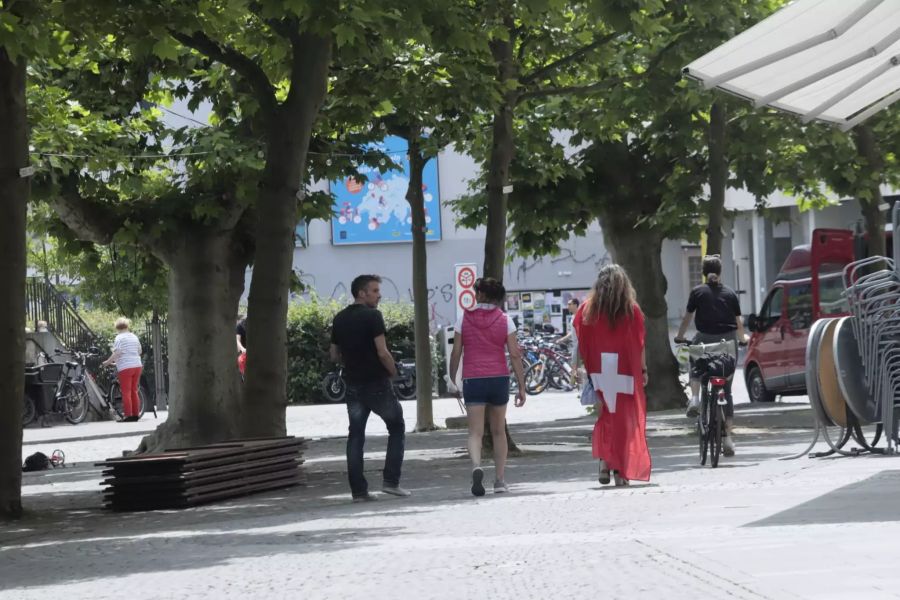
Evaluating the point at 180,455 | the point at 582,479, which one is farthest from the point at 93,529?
the point at 582,479

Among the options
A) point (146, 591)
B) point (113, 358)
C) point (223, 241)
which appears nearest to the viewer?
point (146, 591)

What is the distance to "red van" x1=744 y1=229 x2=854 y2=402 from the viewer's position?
2870 centimetres

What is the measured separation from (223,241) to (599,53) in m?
5.81

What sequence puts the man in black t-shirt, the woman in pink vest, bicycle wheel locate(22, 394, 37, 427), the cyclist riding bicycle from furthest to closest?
bicycle wheel locate(22, 394, 37, 427) → the cyclist riding bicycle → the man in black t-shirt → the woman in pink vest

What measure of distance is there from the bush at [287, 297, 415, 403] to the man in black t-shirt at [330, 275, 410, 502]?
26.5m

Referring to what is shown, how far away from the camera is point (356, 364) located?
14164 mm

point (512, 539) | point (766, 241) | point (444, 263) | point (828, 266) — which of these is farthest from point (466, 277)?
point (444, 263)

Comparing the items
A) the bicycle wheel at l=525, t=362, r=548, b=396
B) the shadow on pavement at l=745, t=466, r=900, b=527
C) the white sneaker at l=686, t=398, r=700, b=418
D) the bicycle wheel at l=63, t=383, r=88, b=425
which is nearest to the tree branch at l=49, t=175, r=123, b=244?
the white sneaker at l=686, t=398, r=700, b=418

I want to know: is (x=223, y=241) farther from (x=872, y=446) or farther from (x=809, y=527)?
(x=809, y=527)

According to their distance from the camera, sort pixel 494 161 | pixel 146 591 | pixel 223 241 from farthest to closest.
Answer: pixel 223 241 → pixel 494 161 → pixel 146 591

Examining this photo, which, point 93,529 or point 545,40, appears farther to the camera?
point 545,40

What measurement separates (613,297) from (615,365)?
549 mm

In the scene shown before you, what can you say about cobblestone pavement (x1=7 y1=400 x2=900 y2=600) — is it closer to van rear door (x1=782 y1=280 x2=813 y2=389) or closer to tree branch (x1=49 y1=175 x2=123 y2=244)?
tree branch (x1=49 y1=175 x2=123 y2=244)

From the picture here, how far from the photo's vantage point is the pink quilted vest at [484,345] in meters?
13.9
